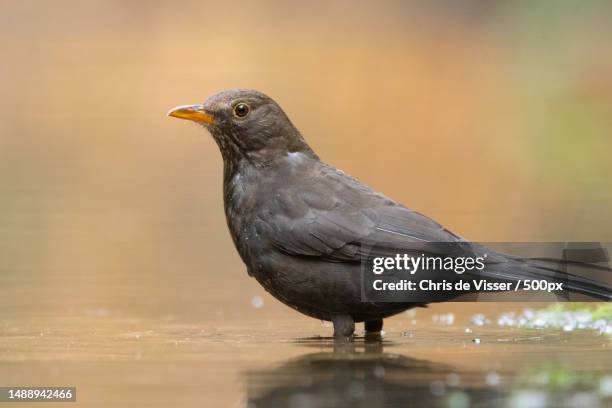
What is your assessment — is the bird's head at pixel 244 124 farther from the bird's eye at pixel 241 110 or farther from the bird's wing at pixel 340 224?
the bird's wing at pixel 340 224

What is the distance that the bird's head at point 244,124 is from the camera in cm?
739

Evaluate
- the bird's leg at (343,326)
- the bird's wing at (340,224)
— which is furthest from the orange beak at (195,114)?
the bird's leg at (343,326)

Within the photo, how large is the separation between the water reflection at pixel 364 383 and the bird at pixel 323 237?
0.70 meters

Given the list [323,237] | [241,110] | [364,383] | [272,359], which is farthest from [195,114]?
[364,383]

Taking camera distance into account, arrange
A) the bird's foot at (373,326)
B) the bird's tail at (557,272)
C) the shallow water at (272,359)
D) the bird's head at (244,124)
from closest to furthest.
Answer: the shallow water at (272,359) < the bird's tail at (557,272) < the bird's foot at (373,326) < the bird's head at (244,124)

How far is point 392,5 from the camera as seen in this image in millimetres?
27438

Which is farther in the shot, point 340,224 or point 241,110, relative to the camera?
point 241,110

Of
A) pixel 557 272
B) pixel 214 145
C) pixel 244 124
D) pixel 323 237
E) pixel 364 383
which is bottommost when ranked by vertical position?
pixel 364 383

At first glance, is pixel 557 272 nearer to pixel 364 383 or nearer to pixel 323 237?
pixel 323 237

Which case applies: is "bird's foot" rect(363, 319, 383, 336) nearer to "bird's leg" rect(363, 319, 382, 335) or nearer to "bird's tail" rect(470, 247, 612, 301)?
"bird's leg" rect(363, 319, 382, 335)

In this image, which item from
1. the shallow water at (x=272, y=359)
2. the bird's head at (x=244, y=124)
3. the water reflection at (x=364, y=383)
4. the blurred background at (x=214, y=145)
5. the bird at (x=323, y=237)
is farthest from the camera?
the blurred background at (x=214, y=145)

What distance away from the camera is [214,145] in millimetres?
21406

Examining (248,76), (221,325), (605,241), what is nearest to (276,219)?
(221,325)

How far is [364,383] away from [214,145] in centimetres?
1634
